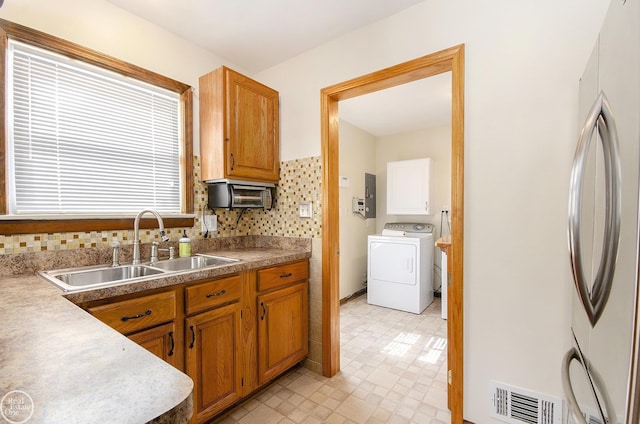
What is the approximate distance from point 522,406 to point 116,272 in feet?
7.60

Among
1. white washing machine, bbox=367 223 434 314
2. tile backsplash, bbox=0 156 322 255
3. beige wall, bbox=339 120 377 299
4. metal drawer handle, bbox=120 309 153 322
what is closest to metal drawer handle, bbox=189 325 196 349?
metal drawer handle, bbox=120 309 153 322

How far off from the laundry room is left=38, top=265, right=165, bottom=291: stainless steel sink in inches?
99.0

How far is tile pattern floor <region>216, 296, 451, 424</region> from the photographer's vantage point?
1742 mm

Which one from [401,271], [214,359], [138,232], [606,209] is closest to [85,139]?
[138,232]

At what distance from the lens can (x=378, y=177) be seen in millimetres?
4734

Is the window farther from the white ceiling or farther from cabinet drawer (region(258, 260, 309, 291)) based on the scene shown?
cabinet drawer (region(258, 260, 309, 291))

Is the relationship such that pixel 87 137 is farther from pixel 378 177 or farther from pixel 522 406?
pixel 378 177

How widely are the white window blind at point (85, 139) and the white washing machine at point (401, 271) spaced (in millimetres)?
2518

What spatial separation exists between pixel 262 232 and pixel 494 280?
1.80 metres

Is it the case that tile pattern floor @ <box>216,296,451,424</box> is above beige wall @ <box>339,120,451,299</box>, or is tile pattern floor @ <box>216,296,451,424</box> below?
below

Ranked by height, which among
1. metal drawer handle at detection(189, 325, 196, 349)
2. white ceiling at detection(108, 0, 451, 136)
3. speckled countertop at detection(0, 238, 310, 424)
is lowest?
metal drawer handle at detection(189, 325, 196, 349)

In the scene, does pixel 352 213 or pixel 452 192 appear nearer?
pixel 452 192

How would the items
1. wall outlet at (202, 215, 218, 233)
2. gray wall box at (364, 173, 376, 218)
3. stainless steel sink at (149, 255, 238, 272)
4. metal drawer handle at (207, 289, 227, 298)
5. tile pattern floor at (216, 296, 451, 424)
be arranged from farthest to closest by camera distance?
gray wall box at (364, 173, 376, 218), wall outlet at (202, 215, 218, 233), stainless steel sink at (149, 255, 238, 272), tile pattern floor at (216, 296, 451, 424), metal drawer handle at (207, 289, 227, 298)

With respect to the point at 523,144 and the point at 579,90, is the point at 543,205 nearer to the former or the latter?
the point at 523,144
